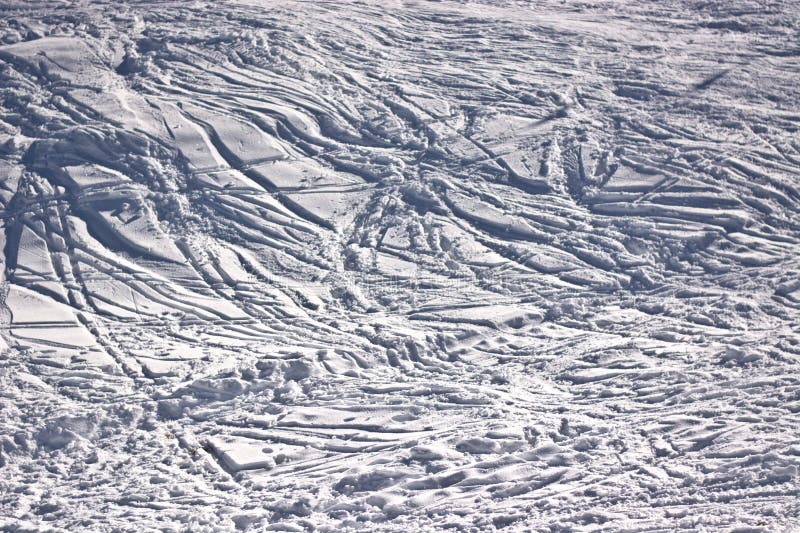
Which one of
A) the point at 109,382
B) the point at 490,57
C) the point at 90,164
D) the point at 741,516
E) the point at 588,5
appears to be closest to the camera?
the point at 741,516

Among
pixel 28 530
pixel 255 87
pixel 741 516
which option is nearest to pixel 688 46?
pixel 255 87

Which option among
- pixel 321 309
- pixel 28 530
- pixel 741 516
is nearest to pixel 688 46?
pixel 321 309

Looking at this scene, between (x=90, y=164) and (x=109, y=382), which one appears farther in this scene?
(x=90, y=164)

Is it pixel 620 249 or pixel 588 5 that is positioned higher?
pixel 588 5

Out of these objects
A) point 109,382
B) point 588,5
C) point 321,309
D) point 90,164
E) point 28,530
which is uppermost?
point 588,5

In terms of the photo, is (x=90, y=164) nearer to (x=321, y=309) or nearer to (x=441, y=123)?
(x=321, y=309)

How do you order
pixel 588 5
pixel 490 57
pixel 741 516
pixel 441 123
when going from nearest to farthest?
pixel 741 516 < pixel 441 123 < pixel 490 57 < pixel 588 5
